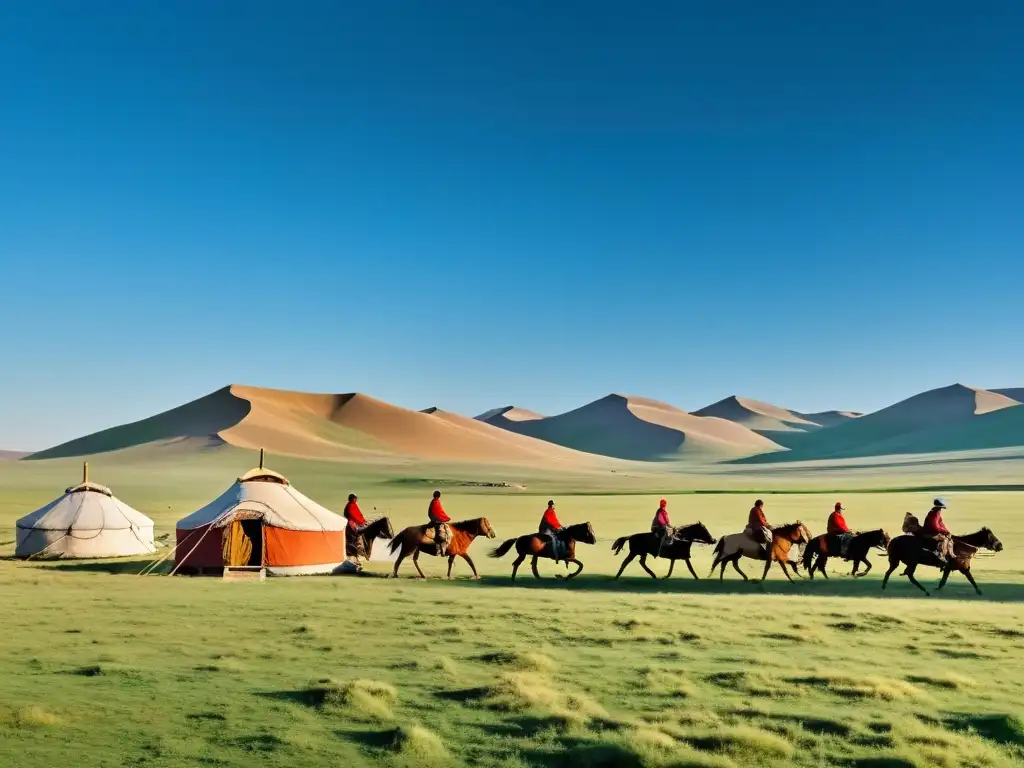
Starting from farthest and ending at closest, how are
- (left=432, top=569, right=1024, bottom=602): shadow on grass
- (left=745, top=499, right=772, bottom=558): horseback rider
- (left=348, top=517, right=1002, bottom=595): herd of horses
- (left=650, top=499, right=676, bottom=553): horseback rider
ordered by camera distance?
(left=650, top=499, right=676, bottom=553): horseback rider, (left=348, top=517, right=1002, bottom=595): herd of horses, (left=745, top=499, right=772, bottom=558): horseback rider, (left=432, top=569, right=1024, bottom=602): shadow on grass

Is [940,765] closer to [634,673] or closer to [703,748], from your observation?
[703,748]

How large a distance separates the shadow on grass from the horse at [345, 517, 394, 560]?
2896 millimetres

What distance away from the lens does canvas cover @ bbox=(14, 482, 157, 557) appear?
87.5ft

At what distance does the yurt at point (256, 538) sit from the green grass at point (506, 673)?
1668 mm

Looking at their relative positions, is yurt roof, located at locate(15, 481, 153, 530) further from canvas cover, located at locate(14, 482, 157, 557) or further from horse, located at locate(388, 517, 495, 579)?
horse, located at locate(388, 517, 495, 579)

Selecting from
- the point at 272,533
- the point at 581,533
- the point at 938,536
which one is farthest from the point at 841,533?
the point at 272,533

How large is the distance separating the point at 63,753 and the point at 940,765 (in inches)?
271

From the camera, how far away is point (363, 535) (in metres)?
24.5

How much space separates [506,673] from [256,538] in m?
13.9

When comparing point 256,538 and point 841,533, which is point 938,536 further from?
point 256,538

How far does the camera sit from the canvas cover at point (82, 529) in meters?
26.7

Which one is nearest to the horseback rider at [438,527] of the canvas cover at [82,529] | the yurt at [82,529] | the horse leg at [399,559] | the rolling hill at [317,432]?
the horse leg at [399,559]

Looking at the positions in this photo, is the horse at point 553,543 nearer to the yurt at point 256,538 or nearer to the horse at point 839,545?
the yurt at point 256,538

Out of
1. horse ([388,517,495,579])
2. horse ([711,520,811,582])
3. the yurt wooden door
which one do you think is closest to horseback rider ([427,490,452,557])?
horse ([388,517,495,579])
